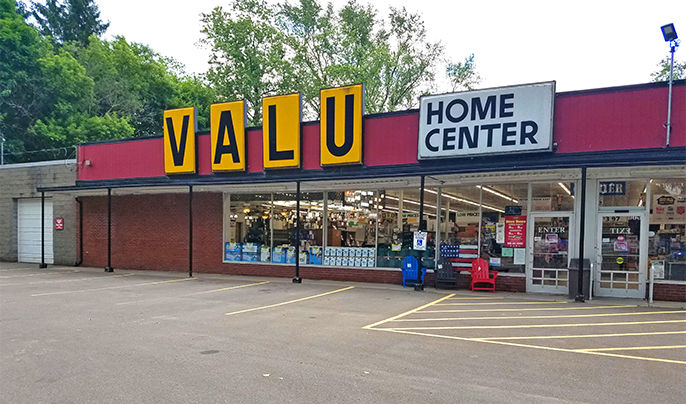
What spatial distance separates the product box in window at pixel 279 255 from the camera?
17.0 m

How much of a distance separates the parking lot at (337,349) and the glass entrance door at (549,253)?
2.70ft

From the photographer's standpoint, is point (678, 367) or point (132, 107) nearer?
point (678, 367)

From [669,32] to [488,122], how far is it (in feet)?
14.9

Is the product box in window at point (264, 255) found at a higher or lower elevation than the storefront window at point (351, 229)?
lower

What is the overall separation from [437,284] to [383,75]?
25.3 m

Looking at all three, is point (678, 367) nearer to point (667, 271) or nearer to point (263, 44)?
point (667, 271)

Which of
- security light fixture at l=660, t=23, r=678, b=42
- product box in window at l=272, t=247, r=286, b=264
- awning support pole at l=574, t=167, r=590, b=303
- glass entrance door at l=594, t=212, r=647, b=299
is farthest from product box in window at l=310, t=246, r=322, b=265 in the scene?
security light fixture at l=660, t=23, r=678, b=42

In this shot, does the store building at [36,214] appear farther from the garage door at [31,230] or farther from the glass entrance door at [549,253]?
the glass entrance door at [549,253]

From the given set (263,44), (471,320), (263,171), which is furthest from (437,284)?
(263,44)

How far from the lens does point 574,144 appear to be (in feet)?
39.1

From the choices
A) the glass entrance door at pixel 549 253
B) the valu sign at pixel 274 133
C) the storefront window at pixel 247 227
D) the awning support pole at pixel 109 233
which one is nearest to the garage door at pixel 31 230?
the awning support pole at pixel 109 233

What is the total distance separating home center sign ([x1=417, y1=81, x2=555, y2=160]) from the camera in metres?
12.0

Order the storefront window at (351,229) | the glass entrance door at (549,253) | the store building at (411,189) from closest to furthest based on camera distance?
1. the store building at (411,189)
2. the glass entrance door at (549,253)
3. the storefront window at (351,229)

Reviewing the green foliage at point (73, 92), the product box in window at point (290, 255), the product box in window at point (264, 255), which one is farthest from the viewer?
the green foliage at point (73, 92)
